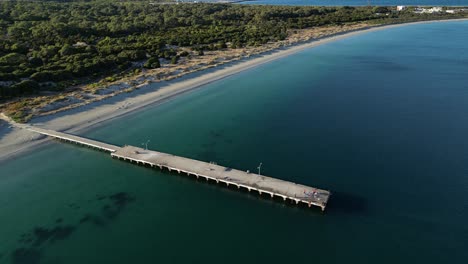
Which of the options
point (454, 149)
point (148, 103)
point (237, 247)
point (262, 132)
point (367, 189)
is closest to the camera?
point (237, 247)

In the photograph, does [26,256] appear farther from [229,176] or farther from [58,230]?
[229,176]

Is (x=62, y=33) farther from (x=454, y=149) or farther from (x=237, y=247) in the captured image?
(x=454, y=149)

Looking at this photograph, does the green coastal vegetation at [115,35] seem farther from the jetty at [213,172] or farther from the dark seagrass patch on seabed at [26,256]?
the dark seagrass patch on seabed at [26,256]

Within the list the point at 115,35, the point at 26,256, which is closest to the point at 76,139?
the point at 26,256

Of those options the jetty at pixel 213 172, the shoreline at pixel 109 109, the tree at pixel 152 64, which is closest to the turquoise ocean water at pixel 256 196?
the jetty at pixel 213 172

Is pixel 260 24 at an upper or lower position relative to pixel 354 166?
upper

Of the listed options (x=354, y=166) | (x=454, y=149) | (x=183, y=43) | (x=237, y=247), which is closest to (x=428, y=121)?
(x=454, y=149)

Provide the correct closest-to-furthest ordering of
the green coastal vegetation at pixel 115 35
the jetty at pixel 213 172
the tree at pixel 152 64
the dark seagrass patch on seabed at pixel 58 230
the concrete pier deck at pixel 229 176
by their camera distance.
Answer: the dark seagrass patch on seabed at pixel 58 230
the concrete pier deck at pixel 229 176
the jetty at pixel 213 172
the green coastal vegetation at pixel 115 35
the tree at pixel 152 64
